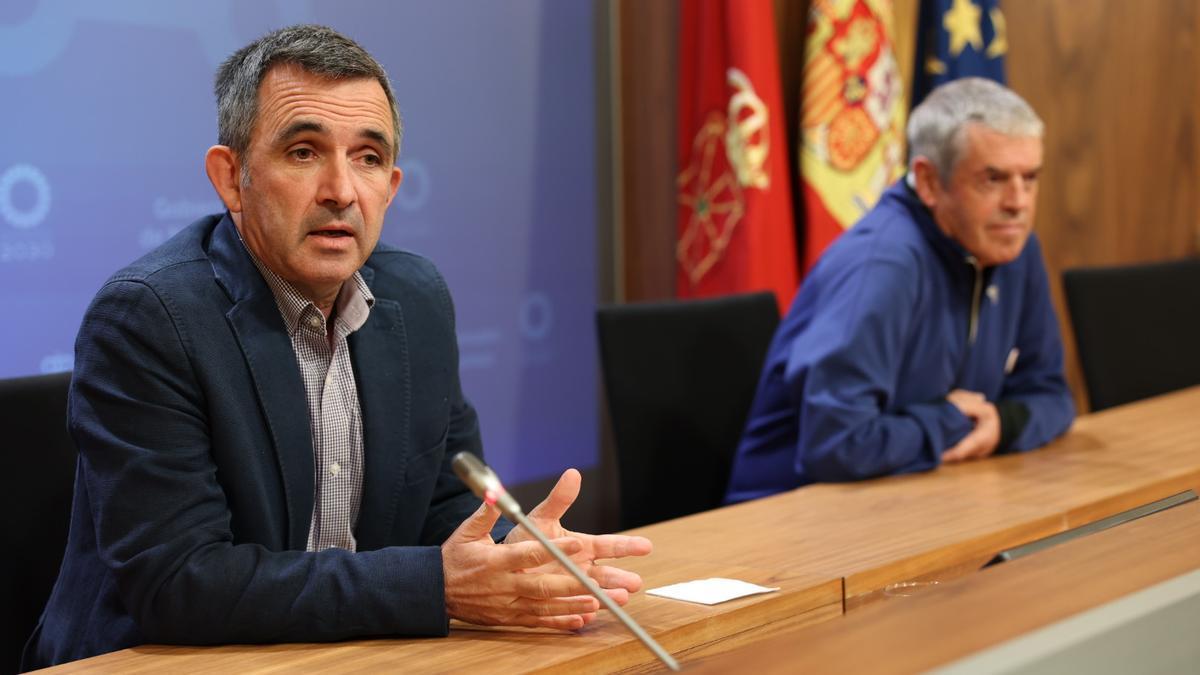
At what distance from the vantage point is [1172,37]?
521cm

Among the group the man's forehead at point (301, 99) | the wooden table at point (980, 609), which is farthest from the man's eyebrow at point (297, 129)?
the wooden table at point (980, 609)

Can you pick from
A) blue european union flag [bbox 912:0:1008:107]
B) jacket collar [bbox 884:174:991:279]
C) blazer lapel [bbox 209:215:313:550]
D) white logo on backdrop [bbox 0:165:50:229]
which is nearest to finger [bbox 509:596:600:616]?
blazer lapel [bbox 209:215:313:550]

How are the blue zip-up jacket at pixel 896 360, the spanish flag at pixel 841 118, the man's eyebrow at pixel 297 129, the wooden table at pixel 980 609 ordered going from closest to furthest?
1. the wooden table at pixel 980 609
2. the man's eyebrow at pixel 297 129
3. the blue zip-up jacket at pixel 896 360
4. the spanish flag at pixel 841 118

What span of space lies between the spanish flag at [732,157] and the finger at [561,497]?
2.15 metres

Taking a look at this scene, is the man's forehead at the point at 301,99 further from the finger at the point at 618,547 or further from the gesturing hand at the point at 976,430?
the gesturing hand at the point at 976,430

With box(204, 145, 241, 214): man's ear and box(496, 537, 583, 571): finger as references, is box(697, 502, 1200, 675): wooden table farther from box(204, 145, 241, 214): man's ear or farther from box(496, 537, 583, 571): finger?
box(204, 145, 241, 214): man's ear

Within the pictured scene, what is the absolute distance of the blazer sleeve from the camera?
1502 mm

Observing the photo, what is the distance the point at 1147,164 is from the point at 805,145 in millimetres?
2150

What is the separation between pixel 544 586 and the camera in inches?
59.1

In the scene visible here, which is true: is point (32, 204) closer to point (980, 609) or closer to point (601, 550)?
point (601, 550)

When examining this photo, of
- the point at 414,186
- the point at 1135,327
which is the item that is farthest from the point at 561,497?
the point at 1135,327

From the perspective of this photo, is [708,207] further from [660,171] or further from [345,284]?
[345,284]

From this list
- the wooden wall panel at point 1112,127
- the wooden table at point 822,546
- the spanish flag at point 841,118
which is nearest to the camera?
the wooden table at point 822,546

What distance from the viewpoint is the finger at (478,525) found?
4.98ft
